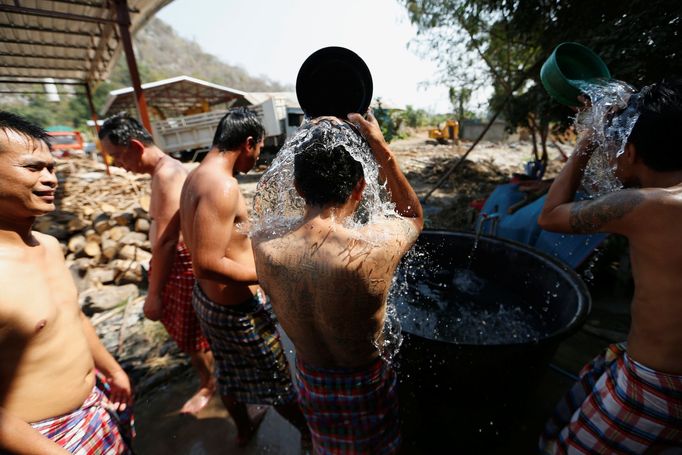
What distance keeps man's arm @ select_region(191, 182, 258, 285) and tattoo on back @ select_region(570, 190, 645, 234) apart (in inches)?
65.4

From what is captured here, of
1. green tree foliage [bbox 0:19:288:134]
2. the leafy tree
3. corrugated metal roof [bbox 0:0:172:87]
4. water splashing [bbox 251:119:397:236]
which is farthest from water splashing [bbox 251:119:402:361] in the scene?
green tree foliage [bbox 0:19:288:134]

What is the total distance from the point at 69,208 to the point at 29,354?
19.5 feet

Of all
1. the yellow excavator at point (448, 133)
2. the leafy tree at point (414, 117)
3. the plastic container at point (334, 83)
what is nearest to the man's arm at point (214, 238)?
the plastic container at point (334, 83)

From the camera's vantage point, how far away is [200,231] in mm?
1679

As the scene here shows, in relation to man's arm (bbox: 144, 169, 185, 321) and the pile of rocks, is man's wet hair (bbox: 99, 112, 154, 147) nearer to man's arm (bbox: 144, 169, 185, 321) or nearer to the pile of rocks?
man's arm (bbox: 144, 169, 185, 321)

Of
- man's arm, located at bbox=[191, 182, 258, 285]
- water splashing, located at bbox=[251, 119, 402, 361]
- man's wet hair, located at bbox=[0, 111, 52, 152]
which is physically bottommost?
man's arm, located at bbox=[191, 182, 258, 285]

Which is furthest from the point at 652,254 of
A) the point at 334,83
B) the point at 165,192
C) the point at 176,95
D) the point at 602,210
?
the point at 176,95

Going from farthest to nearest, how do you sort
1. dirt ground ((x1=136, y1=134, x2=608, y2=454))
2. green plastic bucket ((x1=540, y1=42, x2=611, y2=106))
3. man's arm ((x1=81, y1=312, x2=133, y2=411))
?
dirt ground ((x1=136, y1=134, x2=608, y2=454)) < green plastic bucket ((x1=540, y1=42, x2=611, y2=106)) < man's arm ((x1=81, y1=312, x2=133, y2=411))

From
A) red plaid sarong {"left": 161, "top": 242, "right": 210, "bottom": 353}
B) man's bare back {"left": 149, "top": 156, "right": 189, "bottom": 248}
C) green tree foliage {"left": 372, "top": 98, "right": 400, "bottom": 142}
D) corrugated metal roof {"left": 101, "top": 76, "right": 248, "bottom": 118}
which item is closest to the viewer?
man's bare back {"left": 149, "top": 156, "right": 189, "bottom": 248}

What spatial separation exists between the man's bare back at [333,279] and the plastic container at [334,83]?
69cm

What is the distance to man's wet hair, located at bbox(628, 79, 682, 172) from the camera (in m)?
1.23

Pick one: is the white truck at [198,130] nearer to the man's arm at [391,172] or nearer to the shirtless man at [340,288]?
the man's arm at [391,172]

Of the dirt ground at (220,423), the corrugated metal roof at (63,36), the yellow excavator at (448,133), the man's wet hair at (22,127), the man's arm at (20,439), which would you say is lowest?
the dirt ground at (220,423)

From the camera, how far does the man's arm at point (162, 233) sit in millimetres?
2268
